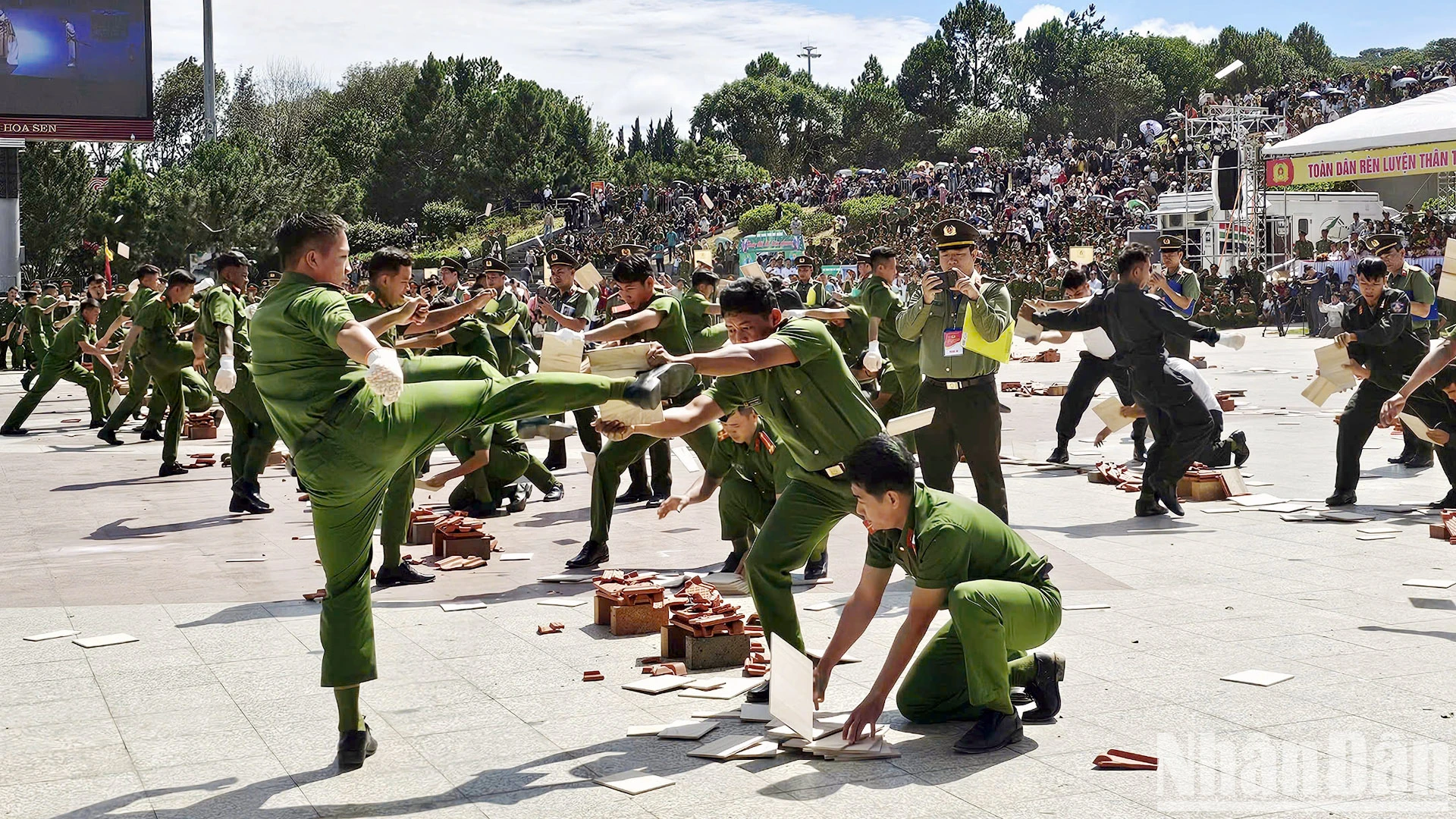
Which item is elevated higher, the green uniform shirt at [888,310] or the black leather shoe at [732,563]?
the green uniform shirt at [888,310]

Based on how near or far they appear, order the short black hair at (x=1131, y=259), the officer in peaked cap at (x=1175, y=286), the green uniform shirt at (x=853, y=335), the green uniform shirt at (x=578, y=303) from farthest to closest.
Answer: the green uniform shirt at (x=578, y=303), the officer in peaked cap at (x=1175, y=286), the green uniform shirt at (x=853, y=335), the short black hair at (x=1131, y=259)

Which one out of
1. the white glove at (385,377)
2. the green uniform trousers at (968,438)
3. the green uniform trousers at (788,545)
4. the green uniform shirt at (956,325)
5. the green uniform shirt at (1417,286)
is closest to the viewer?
the white glove at (385,377)

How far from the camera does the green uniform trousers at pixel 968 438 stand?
8297 millimetres

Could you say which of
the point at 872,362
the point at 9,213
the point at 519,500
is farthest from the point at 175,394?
the point at 9,213

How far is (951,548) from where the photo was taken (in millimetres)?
4902

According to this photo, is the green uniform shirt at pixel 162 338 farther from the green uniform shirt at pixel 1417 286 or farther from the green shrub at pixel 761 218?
the green shrub at pixel 761 218

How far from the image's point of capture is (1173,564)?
8414mm

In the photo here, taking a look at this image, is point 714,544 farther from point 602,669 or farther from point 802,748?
point 802,748

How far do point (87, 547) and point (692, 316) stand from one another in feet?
14.9

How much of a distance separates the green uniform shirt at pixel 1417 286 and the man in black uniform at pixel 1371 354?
2.93 feet

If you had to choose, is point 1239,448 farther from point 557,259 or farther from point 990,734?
point 990,734

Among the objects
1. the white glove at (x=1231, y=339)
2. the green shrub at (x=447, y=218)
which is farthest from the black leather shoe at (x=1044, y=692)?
the green shrub at (x=447, y=218)

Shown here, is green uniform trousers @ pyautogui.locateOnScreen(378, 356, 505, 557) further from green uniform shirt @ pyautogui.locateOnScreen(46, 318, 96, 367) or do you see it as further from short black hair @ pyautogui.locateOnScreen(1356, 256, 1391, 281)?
green uniform shirt @ pyautogui.locateOnScreen(46, 318, 96, 367)

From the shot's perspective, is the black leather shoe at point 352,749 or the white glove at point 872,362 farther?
the white glove at point 872,362
